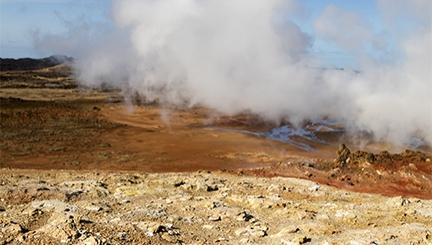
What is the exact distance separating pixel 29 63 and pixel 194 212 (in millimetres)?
80784

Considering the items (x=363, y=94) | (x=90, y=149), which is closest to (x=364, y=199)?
(x=90, y=149)

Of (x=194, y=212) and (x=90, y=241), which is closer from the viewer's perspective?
(x=90, y=241)

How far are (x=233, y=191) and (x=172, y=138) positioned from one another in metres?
10.0

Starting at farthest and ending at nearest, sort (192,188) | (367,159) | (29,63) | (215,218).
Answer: (29,63), (367,159), (192,188), (215,218)

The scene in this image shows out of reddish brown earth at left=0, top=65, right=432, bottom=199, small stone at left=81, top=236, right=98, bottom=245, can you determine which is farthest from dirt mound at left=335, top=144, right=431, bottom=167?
small stone at left=81, top=236, right=98, bottom=245

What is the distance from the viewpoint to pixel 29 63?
8462 cm

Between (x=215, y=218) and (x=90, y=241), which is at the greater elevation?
(x=90, y=241)

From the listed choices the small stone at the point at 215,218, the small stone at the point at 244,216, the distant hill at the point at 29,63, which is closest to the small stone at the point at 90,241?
the small stone at the point at 215,218

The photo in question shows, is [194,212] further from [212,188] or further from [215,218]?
[212,188]

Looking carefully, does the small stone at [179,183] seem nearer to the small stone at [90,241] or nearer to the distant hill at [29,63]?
the small stone at [90,241]

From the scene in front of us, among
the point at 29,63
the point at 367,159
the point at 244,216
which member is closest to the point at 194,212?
the point at 244,216

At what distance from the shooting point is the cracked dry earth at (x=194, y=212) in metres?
8.56

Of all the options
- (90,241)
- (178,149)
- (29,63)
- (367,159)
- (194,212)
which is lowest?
(178,149)

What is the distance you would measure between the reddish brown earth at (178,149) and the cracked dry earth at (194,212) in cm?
252
